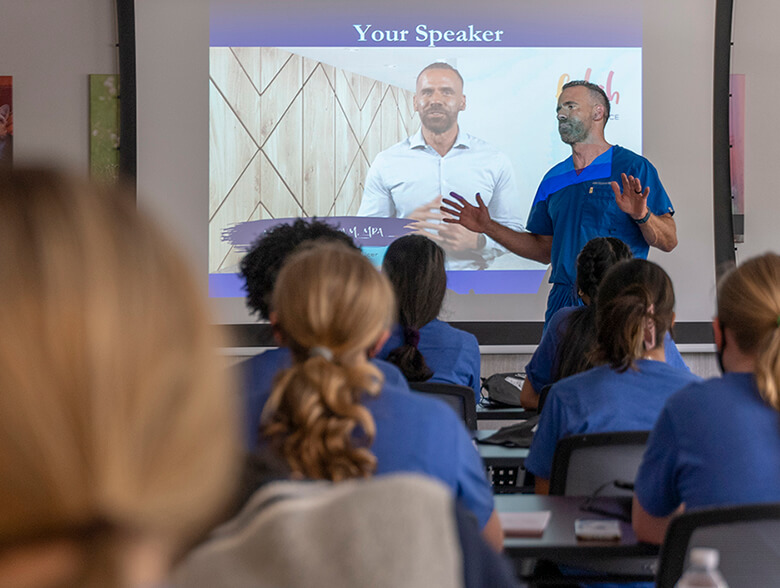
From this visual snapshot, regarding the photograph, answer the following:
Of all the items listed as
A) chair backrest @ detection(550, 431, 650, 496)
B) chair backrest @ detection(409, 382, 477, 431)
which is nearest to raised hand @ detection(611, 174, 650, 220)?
chair backrest @ detection(409, 382, 477, 431)

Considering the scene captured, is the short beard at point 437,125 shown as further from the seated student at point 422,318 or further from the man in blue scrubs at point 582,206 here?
the seated student at point 422,318

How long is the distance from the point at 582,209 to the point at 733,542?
3451 millimetres

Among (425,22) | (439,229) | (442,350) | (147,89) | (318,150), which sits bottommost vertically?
(442,350)

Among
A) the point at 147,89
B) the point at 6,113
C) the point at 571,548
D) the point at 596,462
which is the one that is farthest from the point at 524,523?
the point at 6,113

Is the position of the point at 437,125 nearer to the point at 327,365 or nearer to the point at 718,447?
the point at 718,447

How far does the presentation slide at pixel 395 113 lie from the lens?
4.98 meters

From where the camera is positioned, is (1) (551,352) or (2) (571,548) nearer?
(2) (571,548)

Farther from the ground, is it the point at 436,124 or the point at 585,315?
the point at 436,124

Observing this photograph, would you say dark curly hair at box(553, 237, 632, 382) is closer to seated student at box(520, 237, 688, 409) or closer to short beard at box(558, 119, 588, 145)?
seated student at box(520, 237, 688, 409)

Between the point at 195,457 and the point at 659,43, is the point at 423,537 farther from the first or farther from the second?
the point at 659,43

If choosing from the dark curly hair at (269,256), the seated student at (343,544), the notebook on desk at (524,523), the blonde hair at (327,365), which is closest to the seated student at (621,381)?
the notebook on desk at (524,523)

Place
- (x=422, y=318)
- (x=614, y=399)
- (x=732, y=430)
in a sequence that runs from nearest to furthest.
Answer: (x=732, y=430) → (x=614, y=399) → (x=422, y=318)

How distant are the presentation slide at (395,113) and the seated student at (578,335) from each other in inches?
71.5

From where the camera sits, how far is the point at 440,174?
5.05 metres
